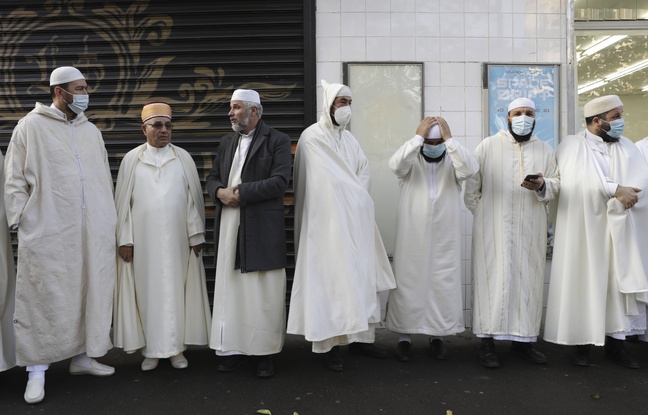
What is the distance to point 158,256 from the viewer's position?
4.11 m

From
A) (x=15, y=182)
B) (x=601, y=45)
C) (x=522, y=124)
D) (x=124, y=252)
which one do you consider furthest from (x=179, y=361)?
(x=601, y=45)

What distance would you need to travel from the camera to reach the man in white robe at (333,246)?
157 inches

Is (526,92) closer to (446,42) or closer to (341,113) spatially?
(446,42)

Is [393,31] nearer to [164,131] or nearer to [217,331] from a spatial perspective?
[164,131]

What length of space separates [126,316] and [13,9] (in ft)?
11.6

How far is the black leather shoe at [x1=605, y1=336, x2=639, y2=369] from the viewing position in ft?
13.9

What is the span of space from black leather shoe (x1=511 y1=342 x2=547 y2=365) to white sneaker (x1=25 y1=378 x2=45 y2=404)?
11.4 feet

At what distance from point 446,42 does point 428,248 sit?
225 centimetres

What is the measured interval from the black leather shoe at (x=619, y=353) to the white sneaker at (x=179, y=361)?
129 inches

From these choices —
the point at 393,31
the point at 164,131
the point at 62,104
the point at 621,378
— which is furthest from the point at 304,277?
the point at 393,31

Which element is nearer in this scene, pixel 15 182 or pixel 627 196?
pixel 15 182

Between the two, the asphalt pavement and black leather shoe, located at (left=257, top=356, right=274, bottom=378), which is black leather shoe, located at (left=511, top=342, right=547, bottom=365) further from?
black leather shoe, located at (left=257, top=356, right=274, bottom=378)

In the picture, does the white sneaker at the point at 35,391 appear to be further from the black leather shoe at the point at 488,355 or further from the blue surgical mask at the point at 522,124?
the blue surgical mask at the point at 522,124

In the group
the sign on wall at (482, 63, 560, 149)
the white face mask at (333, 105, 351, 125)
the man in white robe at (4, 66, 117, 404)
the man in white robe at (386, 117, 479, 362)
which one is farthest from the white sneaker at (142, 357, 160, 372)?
the sign on wall at (482, 63, 560, 149)
